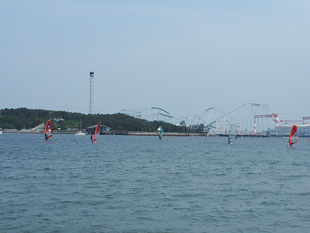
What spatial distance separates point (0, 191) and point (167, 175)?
10.9 meters

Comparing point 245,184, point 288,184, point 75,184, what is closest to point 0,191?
point 75,184

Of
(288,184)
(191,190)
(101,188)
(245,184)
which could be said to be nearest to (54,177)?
(101,188)

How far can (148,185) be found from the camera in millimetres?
23688

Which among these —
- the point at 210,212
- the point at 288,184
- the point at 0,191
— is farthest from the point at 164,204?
the point at 288,184

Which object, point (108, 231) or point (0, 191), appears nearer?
point (108, 231)

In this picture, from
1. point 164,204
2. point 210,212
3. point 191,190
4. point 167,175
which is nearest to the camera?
point 210,212

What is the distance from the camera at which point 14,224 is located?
14.8 meters

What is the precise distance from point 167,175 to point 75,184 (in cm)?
698

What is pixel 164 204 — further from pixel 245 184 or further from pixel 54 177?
pixel 54 177

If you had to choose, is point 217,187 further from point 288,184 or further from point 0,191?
point 0,191

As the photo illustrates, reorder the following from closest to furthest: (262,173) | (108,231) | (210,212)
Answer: (108,231)
(210,212)
(262,173)

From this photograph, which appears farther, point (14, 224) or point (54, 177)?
point (54, 177)

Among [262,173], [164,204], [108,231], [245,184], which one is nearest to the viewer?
[108,231]

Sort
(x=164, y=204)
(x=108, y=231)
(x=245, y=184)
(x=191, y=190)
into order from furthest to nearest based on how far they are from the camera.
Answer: (x=245, y=184)
(x=191, y=190)
(x=164, y=204)
(x=108, y=231)
